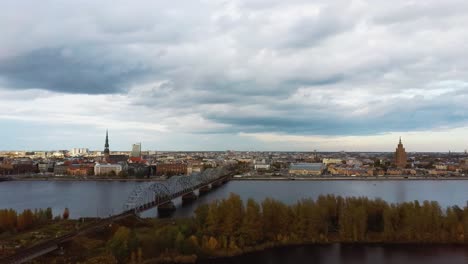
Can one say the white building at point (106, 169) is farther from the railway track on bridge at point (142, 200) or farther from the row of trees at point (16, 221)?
the row of trees at point (16, 221)

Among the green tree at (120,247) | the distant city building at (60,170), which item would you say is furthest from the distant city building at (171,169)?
the green tree at (120,247)

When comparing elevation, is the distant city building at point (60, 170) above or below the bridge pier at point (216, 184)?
above

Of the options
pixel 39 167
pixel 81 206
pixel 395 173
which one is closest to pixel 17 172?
pixel 39 167

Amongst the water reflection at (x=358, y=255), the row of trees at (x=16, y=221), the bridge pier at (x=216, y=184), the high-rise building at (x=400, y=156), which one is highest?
the high-rise building at (x=400, y=156)

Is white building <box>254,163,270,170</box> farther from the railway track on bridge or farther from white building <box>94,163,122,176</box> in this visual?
white building <box>94,163,122,176</box>

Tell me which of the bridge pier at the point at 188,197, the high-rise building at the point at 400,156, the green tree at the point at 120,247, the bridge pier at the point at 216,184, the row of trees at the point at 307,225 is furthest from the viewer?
the high-rise building at the point at 400,156

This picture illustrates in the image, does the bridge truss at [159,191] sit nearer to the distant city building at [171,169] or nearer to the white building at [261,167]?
the distant city building at [171,169]

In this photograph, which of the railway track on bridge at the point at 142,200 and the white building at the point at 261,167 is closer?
the railway track on bridge at the point at 142,200

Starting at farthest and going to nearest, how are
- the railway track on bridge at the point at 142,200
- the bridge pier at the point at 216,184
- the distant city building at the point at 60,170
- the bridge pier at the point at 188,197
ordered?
the distant city building at the point at 60,170, the bridge pier at the point at 216,184, the bridge pier at the point at 188,197, the railway track on bridge at the point at 142,200
